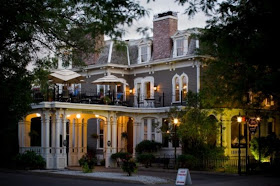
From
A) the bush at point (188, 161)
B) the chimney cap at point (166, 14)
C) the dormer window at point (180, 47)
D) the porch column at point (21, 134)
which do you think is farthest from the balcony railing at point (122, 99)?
the chimney cap at point (166, 14)

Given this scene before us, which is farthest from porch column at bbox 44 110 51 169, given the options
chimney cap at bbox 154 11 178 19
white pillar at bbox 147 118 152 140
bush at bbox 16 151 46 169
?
chimney cap at bbox 154 11 178 19

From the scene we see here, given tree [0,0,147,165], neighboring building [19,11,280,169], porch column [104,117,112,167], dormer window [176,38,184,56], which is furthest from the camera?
dormer window [176,38,184,56]

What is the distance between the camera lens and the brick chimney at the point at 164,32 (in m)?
38.8

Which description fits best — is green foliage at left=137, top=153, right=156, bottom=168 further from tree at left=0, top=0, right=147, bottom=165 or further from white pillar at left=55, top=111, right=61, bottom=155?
tree at left=0, top=0, right=147, bottom=165

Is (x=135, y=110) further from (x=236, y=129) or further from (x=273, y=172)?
(x=273, y=172)

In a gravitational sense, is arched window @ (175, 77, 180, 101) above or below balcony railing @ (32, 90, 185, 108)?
above

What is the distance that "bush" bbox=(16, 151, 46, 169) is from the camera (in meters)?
31.7

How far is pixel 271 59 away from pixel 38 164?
2097 cm

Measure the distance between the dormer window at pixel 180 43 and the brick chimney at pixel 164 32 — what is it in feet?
2.35

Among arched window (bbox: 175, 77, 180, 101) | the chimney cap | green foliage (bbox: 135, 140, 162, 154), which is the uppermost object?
the chimney cap

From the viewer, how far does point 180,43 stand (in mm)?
37906

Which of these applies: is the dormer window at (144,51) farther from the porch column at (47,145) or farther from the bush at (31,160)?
the bush at (31,160)

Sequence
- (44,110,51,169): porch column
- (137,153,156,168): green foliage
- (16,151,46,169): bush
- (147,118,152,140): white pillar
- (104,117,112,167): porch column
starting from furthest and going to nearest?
(147,118,152,140): white pillar
(104,117,112,167): porch column
(137,153,156,168): green foliage
(44,110,51,169): porch column
(16,151,46,169): bush

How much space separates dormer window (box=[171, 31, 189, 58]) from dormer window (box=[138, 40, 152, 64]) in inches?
106
